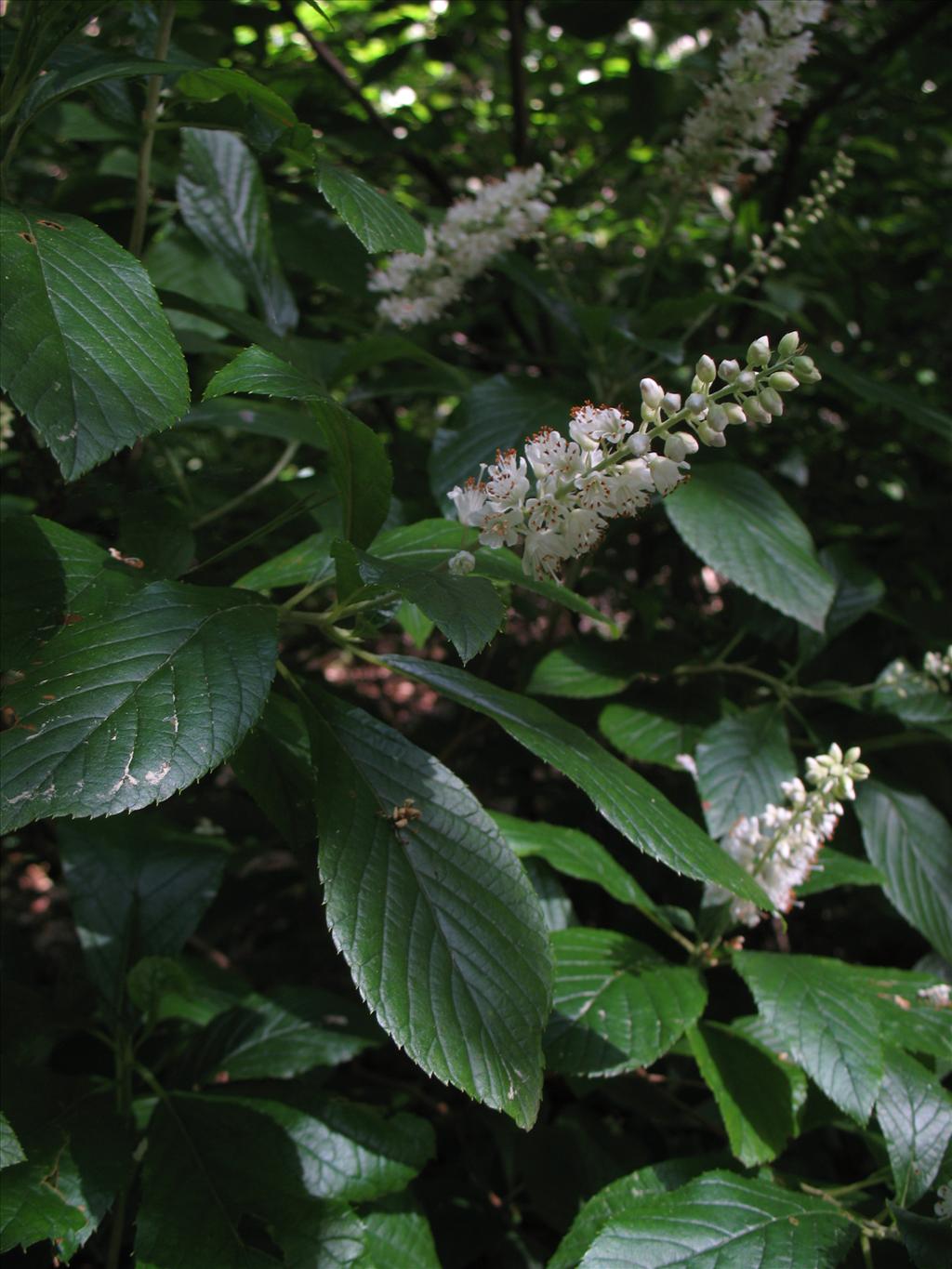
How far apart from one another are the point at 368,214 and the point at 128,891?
0.96 meters

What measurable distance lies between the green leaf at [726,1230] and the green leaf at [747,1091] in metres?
0.05

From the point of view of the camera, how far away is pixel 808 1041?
3.75 ft

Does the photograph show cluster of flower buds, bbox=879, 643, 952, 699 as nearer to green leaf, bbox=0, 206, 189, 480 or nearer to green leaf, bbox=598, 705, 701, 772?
green leaf, bbox=598, 705, 701, 772

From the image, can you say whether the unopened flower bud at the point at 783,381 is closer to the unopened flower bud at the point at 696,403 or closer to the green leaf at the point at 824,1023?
the unopened flower bud at the point at 696,403

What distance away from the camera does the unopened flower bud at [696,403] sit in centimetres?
91

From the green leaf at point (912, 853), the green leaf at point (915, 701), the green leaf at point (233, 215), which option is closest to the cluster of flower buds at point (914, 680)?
the green leaf at point (915, 701)

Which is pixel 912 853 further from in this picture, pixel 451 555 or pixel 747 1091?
pixel 451 555

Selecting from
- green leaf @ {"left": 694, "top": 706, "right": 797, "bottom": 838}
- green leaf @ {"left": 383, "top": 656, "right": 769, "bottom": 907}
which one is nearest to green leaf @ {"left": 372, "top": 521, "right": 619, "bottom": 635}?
green leaf @ {"left": 383, "top": 656, "right": 769, "bottom": 907}

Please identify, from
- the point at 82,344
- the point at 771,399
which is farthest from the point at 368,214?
the point at 771,399

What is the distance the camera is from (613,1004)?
1211 millimetres

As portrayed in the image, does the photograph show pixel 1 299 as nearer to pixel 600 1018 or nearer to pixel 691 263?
pixel 600 1018

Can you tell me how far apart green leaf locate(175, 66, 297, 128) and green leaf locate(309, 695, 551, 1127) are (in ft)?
2.12

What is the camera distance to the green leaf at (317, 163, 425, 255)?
106cm

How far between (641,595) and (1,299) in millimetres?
1124
